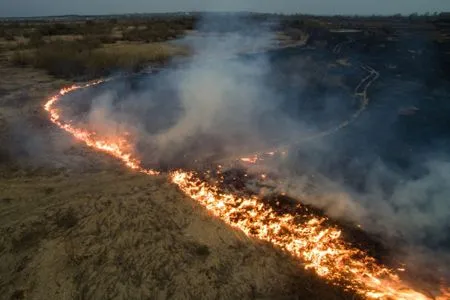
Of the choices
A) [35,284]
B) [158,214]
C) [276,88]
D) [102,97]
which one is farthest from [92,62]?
[35,284]

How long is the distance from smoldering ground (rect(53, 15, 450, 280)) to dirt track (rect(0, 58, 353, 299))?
1.55 metres

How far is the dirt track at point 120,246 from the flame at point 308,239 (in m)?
0.23

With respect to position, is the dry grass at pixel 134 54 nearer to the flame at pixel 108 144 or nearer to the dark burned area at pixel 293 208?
the flame at pixel 108 144

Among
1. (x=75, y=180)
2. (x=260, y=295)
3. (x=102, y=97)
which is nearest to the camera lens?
(x=260, y=295)

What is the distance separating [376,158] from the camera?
8.78 m

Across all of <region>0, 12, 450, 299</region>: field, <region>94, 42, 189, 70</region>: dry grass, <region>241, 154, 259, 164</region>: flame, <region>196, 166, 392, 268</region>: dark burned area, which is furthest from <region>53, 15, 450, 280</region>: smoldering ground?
<region>94, 42, 189, 70</region>: dry grass

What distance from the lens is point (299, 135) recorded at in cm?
1023

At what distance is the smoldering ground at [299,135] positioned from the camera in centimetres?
636

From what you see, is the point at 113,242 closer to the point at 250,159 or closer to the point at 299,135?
the point at 250,159

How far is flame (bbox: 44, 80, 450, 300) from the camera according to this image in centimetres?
482

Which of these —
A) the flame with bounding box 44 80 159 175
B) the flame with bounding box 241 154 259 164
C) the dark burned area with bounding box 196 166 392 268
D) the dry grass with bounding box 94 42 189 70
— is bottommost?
the dry grass with bounding box 94 42 189 70

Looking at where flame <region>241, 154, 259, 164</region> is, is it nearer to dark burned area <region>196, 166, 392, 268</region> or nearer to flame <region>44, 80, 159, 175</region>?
dark burned area <region>196, 166, 392, 268</region>

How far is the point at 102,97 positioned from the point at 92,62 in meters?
5.90

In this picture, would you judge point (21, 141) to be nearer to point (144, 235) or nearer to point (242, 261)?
point (144, 235)
